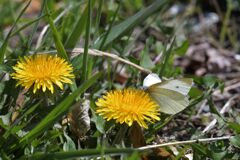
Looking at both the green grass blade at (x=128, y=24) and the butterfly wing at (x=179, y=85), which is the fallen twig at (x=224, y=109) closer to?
the butterfly wing at (x=179, y=85)

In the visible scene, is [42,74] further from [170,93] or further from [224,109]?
[224,109]

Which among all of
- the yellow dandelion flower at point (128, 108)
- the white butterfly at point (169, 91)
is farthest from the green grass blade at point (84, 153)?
A: the white butterfly at point (169, 91)

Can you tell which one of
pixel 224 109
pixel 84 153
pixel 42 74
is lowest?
pixel 224 109

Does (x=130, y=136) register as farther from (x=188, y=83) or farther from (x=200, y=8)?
(x=200, y=8)

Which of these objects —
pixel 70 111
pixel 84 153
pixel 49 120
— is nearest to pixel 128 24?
pixel 70 111

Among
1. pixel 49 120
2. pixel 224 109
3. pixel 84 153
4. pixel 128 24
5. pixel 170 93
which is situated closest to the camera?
pixel 84 153
